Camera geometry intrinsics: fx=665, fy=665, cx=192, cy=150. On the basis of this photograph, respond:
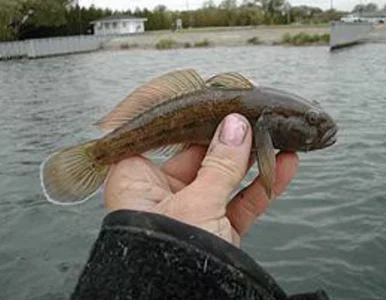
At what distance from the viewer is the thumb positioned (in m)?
2.38

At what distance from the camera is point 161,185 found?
9.00 feet

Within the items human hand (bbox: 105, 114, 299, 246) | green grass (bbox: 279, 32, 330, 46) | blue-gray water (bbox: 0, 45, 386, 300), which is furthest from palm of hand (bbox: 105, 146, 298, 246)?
green grass (bbox: 279, 32, 330, 46)

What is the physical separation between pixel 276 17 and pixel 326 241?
364 feet

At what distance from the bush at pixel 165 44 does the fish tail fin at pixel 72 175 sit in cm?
6760

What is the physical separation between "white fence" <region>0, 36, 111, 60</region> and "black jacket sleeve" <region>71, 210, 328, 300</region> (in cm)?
6647

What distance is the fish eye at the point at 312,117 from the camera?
268cm

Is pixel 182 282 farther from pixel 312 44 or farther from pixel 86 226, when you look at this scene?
pixel 312 44

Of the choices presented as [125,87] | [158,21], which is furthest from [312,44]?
[158,21]

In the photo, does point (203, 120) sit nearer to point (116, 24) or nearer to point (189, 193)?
point (189, 193)

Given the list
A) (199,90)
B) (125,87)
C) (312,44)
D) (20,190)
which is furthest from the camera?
(312,44)

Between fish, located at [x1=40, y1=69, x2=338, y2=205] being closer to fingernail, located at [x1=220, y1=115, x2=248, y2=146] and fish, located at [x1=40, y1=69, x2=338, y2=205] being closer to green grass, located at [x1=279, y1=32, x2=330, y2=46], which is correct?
fingernail, located at [x1=220, y1=115, x2=248, y2=146]

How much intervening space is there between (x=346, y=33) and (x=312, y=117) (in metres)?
59.0

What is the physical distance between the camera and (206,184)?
2.38m

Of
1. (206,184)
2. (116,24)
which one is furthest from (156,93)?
(116,24)
